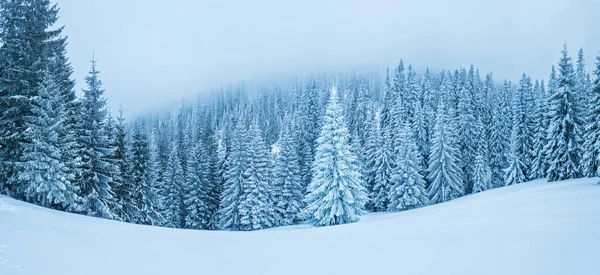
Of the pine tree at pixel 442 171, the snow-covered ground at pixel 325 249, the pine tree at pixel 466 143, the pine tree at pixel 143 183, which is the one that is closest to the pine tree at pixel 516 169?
the pine tree at pixel 442 171

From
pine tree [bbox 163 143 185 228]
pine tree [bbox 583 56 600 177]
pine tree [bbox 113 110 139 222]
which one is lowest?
pine tree [bbox 163 143 185 228]

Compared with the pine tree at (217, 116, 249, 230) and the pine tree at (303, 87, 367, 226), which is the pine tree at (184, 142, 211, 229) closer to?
the pine tree at (217, 116, 249, 230)

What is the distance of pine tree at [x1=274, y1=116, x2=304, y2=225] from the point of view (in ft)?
126

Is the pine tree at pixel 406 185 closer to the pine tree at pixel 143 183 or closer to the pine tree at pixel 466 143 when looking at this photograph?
the pine tree at pixel 466 143

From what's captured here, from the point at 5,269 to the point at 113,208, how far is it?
20.4 meters

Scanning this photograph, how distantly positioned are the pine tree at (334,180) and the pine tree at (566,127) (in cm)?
2002

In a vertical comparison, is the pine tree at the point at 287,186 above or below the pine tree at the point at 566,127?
below

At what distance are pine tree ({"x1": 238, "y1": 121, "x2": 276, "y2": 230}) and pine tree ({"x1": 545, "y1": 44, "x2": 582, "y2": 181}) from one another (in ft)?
92.3

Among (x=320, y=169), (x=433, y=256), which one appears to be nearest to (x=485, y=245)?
(x=433, y=256)

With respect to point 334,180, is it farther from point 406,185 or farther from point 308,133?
point 308,133

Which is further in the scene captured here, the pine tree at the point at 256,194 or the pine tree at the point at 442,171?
the pine tree at the point at 442,171

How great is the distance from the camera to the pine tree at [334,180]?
78.4 feet

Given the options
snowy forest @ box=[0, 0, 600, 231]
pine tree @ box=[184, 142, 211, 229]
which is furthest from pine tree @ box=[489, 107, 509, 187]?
pine tree @ box=[184, 142, 211, 229]

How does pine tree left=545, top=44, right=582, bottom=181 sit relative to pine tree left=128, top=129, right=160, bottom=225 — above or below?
above
